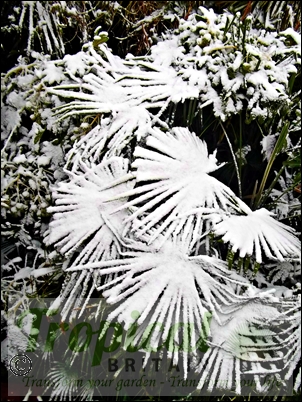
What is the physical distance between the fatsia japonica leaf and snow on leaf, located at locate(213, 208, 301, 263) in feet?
0.16

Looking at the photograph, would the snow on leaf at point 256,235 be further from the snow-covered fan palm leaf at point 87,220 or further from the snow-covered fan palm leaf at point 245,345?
the snow-covered fan palm leaf at point 87,220

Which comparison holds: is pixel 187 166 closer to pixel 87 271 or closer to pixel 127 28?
pixel 87 271

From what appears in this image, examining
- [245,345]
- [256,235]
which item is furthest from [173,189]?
[245,345]

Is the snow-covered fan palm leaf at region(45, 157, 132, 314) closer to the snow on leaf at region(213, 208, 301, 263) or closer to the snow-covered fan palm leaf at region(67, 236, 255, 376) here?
the snow-covered fan palm leaf at region(67, 236, 255, 376)

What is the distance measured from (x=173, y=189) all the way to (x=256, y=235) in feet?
0.68

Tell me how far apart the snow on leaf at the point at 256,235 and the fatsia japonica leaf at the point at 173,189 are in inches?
2.0

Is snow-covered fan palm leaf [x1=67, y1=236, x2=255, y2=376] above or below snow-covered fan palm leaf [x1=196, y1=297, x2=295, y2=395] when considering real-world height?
above

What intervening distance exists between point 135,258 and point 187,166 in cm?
24

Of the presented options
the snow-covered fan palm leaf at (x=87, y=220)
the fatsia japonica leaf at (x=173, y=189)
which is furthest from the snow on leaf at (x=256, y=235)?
the snow-covered fan palm leaf at (x=87, y=220)

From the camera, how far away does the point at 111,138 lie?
1.01 meters

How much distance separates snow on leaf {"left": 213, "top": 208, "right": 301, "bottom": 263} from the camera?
0.84 metres

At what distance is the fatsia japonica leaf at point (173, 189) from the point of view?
35.3 inches

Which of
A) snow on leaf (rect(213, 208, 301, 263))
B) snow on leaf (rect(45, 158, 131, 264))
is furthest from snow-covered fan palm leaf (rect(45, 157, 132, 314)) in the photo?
snow on leaf (rect(213, 208, 301, 263))

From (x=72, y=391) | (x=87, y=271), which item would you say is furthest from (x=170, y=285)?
(x=72, y=391)
